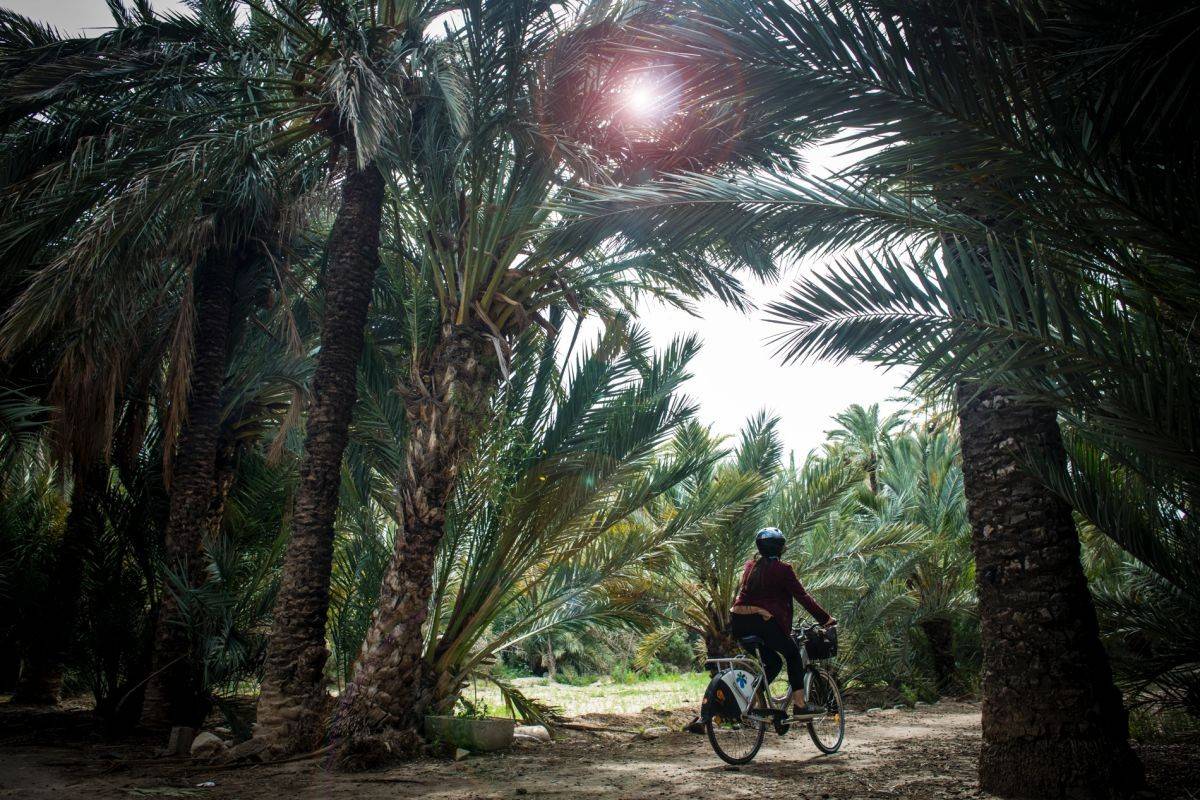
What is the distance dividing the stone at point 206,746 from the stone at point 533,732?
2.52 meters

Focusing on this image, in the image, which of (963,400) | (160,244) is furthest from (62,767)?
(963,400)

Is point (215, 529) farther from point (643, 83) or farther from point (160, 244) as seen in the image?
point (643, 83)

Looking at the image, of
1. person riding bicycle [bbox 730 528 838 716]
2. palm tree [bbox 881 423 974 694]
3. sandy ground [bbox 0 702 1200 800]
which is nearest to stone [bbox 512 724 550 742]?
sandy ground [bbox 0 702 1200 800]

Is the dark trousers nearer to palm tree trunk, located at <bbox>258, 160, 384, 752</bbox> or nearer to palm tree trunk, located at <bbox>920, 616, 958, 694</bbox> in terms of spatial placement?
palm tree trunk, located at <bbox>258, 160, 384, 752</bbox>

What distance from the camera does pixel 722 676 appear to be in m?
6.04

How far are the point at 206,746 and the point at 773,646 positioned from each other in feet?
15.7

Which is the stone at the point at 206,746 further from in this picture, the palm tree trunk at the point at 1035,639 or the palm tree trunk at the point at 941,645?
the palm tree trunk at the point at 941,645

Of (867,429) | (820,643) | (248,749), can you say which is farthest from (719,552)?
(867,429)

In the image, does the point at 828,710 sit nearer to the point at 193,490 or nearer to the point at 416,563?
the point at 416,563

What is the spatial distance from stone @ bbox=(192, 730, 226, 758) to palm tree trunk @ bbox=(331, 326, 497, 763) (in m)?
1.06

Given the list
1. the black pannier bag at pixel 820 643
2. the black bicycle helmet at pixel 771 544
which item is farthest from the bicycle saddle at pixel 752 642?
the black bicycle helmet at pixel 771 544

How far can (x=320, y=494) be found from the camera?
23.0ft

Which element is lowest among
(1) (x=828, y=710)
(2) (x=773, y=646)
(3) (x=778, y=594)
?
(1) (x=828, y=710)

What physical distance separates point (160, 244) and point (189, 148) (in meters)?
1.05
